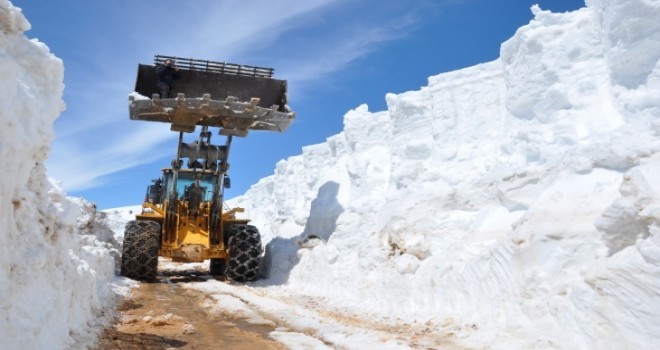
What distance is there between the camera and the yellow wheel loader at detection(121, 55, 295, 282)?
12.0 m

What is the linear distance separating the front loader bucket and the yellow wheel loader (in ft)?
0.07

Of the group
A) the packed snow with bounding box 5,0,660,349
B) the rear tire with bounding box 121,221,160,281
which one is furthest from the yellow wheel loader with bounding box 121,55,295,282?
the packed snow with bounding box 5,0,660,349

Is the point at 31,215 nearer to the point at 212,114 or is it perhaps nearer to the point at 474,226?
the point at 474,226

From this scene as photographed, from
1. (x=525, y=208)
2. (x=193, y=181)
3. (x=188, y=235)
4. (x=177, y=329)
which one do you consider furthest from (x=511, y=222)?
(x=193, y=181)

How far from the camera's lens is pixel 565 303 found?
4.92m

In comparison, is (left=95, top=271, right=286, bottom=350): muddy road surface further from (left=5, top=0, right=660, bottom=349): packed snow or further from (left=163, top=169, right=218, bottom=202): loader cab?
(left=163, top=169, right=218, bottom=202): loader cab

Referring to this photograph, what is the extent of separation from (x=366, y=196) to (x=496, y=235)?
1413cm

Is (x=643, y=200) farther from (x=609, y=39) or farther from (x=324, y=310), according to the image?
(x=609, y=39)

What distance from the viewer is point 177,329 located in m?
6.03

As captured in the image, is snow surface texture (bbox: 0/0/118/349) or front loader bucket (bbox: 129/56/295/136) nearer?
snow surface texture (bbox: 0/0/118/349)

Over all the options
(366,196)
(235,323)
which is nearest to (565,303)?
(235,323)

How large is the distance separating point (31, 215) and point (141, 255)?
8.36m

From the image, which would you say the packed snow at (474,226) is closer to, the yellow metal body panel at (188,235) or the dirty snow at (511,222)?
the dirty snow at (511,222)

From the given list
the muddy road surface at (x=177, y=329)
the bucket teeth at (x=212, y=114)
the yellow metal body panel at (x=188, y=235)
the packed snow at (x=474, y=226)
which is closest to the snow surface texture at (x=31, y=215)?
the packed snow at (x=474, y=226)
